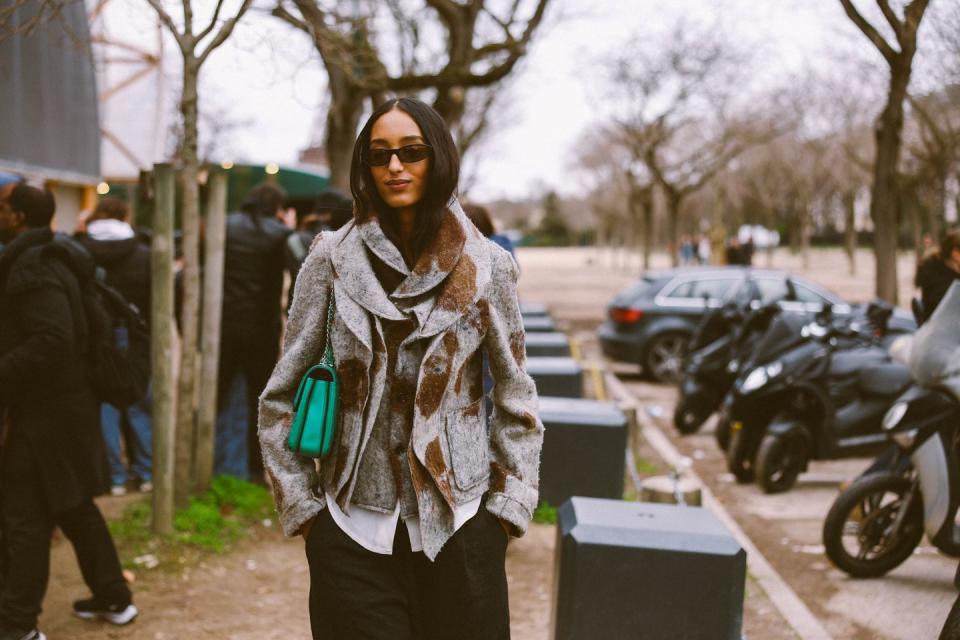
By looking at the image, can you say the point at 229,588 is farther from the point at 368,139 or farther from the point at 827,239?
the point at 827,239

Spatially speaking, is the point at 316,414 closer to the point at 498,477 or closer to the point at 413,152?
the point at 498,477

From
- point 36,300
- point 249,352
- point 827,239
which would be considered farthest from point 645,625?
point 827,239

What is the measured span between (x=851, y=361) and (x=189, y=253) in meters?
4.89

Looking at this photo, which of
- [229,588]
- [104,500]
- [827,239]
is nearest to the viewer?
[229,588]

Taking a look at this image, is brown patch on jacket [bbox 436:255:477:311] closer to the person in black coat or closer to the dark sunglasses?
the dark sunglasses

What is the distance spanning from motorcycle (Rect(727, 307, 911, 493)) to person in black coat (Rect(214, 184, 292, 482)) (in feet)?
11.5

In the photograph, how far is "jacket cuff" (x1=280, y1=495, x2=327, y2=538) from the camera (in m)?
2.40

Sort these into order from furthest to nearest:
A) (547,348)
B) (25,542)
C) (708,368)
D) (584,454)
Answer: (547,348) < (708,368) < (584,454) < (25,542)

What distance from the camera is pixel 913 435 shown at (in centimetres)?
527

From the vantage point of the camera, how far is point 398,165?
8.02ft

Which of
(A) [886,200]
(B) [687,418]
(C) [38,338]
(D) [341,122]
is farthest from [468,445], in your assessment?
(A) [886,200]

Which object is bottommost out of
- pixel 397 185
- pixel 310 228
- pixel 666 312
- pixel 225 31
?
pixel 666 312

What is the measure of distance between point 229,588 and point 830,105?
3162 cm

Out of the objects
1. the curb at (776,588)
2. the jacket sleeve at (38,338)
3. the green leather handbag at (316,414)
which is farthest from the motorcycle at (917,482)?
the jacket sleeve at (38,338)
